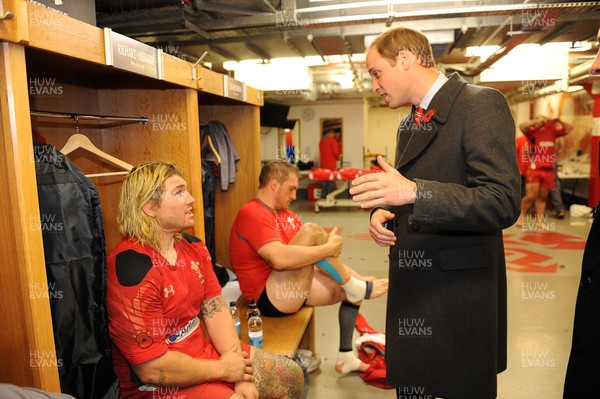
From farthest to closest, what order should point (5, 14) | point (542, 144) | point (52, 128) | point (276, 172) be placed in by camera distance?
point (542, 144)
point (276, 172)
point (52, 128)
point (5, 14)

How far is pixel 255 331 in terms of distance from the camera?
2.28 m

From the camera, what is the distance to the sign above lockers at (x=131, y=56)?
147 centimetres

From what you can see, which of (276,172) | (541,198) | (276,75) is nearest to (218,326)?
(276,172)

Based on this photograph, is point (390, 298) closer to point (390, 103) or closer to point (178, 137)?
point (390, 103)

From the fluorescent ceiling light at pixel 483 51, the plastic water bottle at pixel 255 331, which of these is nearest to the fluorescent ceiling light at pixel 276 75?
the fluorescent ceiling light at pixel 483 51

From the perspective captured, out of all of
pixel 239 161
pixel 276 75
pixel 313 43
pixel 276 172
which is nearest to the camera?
pixel 276 172

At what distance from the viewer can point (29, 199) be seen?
1.17 metres

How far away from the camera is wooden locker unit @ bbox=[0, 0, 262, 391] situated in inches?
44.8

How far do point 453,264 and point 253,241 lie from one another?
1.39m

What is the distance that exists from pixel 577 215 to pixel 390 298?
8169 mm

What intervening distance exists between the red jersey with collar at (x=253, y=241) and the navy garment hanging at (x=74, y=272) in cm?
116

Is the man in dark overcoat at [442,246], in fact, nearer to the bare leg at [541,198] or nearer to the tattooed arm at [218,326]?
the tattooed arm at [218,326]

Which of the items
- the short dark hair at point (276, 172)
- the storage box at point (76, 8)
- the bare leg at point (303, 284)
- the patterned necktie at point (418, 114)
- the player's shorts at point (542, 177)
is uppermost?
the storage box at point (76, 8)

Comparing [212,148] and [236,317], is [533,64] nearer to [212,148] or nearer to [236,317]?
[212,148]
